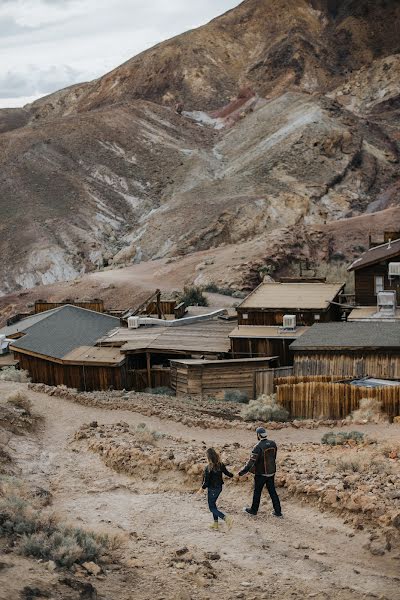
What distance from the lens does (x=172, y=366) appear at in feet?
86.1

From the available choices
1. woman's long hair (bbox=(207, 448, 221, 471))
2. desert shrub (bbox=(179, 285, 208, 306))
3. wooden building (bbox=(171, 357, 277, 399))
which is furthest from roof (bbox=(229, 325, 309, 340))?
woman's long hair (bbox=(207, 448, 221, 471))

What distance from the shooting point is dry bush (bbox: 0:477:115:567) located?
9.17m

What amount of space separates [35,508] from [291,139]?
2701 inches

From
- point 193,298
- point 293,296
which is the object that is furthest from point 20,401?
point 193,298

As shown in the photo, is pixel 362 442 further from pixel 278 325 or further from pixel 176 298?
pixel 176 298

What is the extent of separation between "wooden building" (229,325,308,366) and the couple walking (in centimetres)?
1572

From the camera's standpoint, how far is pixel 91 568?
9250 millimetres

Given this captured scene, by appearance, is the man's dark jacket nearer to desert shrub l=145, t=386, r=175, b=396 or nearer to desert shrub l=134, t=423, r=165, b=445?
desert shrub l=134, t=423, r=165, b=445

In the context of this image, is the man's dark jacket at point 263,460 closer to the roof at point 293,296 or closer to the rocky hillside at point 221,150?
the roof at point 293,296

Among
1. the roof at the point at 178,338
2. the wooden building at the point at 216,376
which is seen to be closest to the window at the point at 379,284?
the roof at the point at 178,338

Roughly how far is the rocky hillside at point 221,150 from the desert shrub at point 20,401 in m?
29.8

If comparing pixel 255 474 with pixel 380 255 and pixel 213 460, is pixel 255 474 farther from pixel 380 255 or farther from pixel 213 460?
pixel 380 255

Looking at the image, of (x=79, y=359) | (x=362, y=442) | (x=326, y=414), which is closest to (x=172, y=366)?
(x=79, y=359)

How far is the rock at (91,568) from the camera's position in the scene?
30.2 feet
